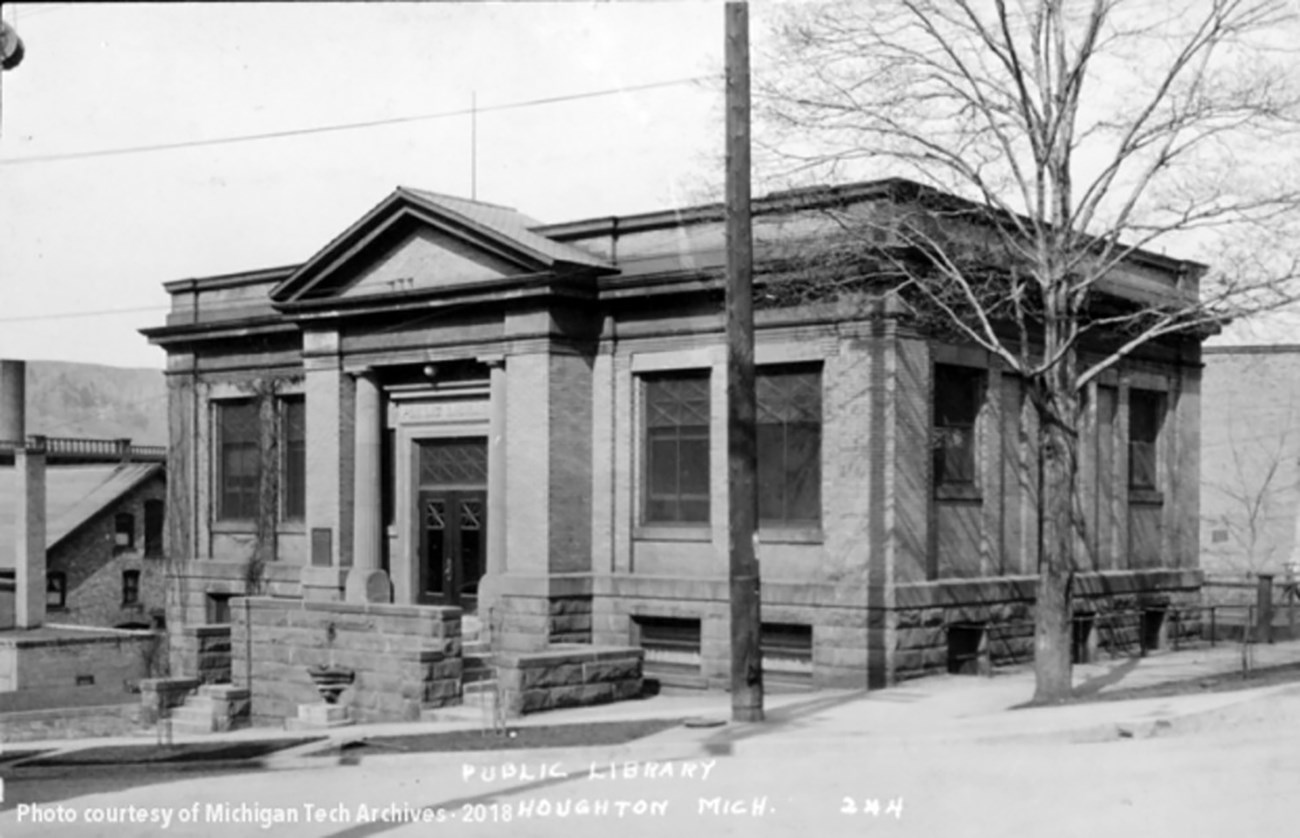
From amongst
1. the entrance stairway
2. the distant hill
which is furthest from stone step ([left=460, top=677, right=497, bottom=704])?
the distant hill

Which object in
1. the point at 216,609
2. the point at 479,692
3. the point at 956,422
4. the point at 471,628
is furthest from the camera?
the point at 216,609

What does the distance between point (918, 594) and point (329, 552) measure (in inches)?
444

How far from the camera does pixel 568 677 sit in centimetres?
2038

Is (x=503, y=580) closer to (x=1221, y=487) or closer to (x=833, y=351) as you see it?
(x=833, y=351)

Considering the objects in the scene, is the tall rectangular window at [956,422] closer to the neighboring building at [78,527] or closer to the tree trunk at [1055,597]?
the tree trunk at [1055,597]

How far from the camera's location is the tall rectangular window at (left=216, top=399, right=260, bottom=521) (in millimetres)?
31469

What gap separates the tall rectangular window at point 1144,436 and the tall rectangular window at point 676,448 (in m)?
9.15

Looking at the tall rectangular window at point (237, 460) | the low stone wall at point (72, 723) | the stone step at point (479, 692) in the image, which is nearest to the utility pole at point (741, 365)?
the stone step at point (479, 692)

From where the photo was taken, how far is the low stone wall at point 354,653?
21609mm

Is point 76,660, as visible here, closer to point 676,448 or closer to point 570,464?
point 570,464

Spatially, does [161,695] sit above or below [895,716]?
below

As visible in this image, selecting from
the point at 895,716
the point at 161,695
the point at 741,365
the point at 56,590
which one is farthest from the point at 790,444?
the point at 56,590

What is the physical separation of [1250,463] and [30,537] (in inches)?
1563

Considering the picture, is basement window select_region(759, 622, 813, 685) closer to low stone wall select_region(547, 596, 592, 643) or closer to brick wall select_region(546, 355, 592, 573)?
low stone wall select_region(547, 596, 592, 643)
